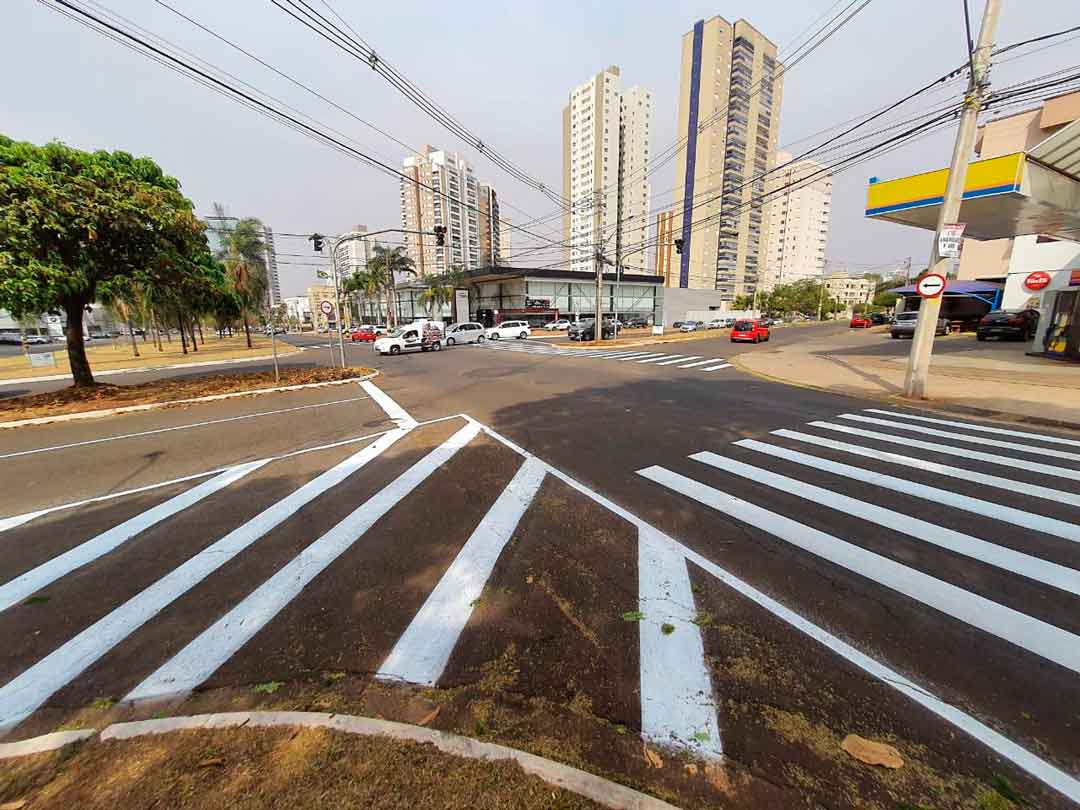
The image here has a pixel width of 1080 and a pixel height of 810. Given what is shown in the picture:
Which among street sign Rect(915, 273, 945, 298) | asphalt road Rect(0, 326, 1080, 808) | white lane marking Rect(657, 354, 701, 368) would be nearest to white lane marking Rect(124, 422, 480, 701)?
asphalt road Rect(0, 326, 1080, 808)

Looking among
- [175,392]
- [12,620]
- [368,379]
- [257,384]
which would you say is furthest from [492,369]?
[12,620]

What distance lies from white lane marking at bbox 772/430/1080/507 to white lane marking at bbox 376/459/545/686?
16.3 ft

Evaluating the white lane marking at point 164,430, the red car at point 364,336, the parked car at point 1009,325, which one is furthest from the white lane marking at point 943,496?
the red car at point 364,336

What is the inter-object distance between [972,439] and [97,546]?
38.1 ft

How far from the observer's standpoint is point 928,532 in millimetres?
3799

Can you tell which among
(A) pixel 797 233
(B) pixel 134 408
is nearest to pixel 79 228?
(B) pixel 134 408

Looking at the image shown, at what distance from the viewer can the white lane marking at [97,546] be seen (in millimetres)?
3301

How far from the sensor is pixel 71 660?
256cm

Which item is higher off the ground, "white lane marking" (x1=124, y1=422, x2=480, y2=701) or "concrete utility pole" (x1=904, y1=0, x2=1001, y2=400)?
"concrete utility pole" (x1=904, y1=0, x2=1001, y2=400)

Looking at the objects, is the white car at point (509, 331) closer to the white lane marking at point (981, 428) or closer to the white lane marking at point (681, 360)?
the white lane marking at point (681, 360)

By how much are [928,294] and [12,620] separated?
13.8 metres

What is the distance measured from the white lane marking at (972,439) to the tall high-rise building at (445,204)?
31.8 metres

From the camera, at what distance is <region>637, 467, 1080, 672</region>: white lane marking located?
8.25 ft

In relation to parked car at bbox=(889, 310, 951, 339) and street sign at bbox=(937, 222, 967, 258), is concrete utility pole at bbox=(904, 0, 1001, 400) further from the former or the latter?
parked car at bbox=(889, 310, 951, 339)
